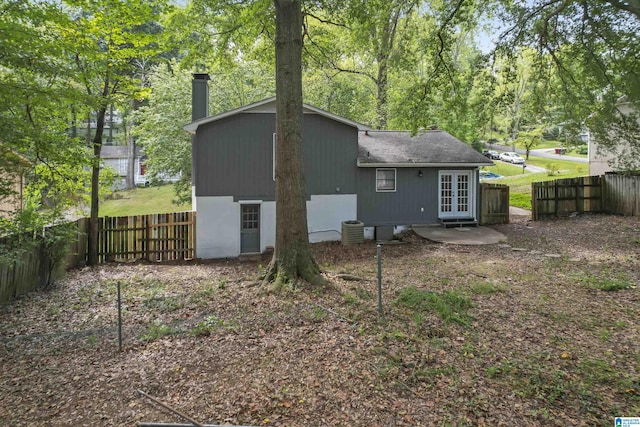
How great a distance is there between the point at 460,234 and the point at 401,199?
2.53 m

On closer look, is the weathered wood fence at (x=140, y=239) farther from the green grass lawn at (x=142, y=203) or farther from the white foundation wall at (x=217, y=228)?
the green grass lawn at (x=142, y=203)

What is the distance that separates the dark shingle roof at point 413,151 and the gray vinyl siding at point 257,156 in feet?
3.34

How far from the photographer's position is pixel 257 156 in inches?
527

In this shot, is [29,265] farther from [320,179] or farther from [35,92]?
[320,179]

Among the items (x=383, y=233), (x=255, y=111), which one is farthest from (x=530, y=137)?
(x=255, y=111)

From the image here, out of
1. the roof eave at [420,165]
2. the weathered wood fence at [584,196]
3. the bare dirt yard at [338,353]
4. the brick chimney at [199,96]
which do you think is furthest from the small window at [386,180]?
the brick chimney at [199,96]

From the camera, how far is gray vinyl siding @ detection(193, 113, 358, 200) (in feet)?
42.6

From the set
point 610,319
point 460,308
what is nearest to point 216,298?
point 460,308

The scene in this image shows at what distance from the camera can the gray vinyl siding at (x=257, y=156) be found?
12992mm

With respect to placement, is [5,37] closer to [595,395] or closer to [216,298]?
[216,298]

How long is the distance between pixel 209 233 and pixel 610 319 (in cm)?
1107

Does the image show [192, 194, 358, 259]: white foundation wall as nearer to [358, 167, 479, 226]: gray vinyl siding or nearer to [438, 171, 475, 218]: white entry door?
Result: [358, 167, 479, 226]: gray vinyl siding

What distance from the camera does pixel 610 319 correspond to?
5824 mm

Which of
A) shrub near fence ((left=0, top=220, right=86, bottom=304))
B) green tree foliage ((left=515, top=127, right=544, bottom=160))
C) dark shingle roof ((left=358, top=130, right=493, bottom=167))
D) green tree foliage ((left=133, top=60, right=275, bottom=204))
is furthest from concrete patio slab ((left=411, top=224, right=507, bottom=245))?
green tree foliage ((left=515, top=127, right=544, bottom=160))
